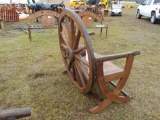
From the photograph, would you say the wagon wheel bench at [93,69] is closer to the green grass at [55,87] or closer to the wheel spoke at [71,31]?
the wheel spoke at [71,31]

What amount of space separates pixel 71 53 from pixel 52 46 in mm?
2772

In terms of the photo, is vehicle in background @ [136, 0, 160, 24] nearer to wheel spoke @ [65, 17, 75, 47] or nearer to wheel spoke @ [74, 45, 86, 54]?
wheel spoke @ [65, 17, 75, 47]

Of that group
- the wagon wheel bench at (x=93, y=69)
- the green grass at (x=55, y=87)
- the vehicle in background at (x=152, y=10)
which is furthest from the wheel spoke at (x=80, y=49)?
the vehicle in background at (x=152, y=10)

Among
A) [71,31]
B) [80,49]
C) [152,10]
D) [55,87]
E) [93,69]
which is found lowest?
[55,87]

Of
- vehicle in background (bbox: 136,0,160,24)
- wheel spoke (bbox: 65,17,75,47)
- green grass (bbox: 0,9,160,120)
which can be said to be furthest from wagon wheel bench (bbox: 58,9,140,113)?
vehicle in background (bbox: 136,0,160,24)

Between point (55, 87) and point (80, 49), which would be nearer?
point (80, 49)

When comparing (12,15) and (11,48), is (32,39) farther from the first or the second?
(12,15)

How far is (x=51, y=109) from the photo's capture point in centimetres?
227

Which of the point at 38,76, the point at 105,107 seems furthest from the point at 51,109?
the point at 38,76

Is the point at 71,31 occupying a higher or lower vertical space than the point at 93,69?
higher

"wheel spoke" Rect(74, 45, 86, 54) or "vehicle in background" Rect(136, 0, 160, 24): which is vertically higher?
"vehicle in background" Rect(136, 0, 160, 24)

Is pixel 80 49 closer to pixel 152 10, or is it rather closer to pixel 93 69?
pixel 93 69

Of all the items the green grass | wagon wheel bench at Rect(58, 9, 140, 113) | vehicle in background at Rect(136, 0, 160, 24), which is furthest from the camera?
vehicle in background at Rect(136, 0, 160, 24)

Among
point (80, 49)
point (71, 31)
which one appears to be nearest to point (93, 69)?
point (80, 49)
